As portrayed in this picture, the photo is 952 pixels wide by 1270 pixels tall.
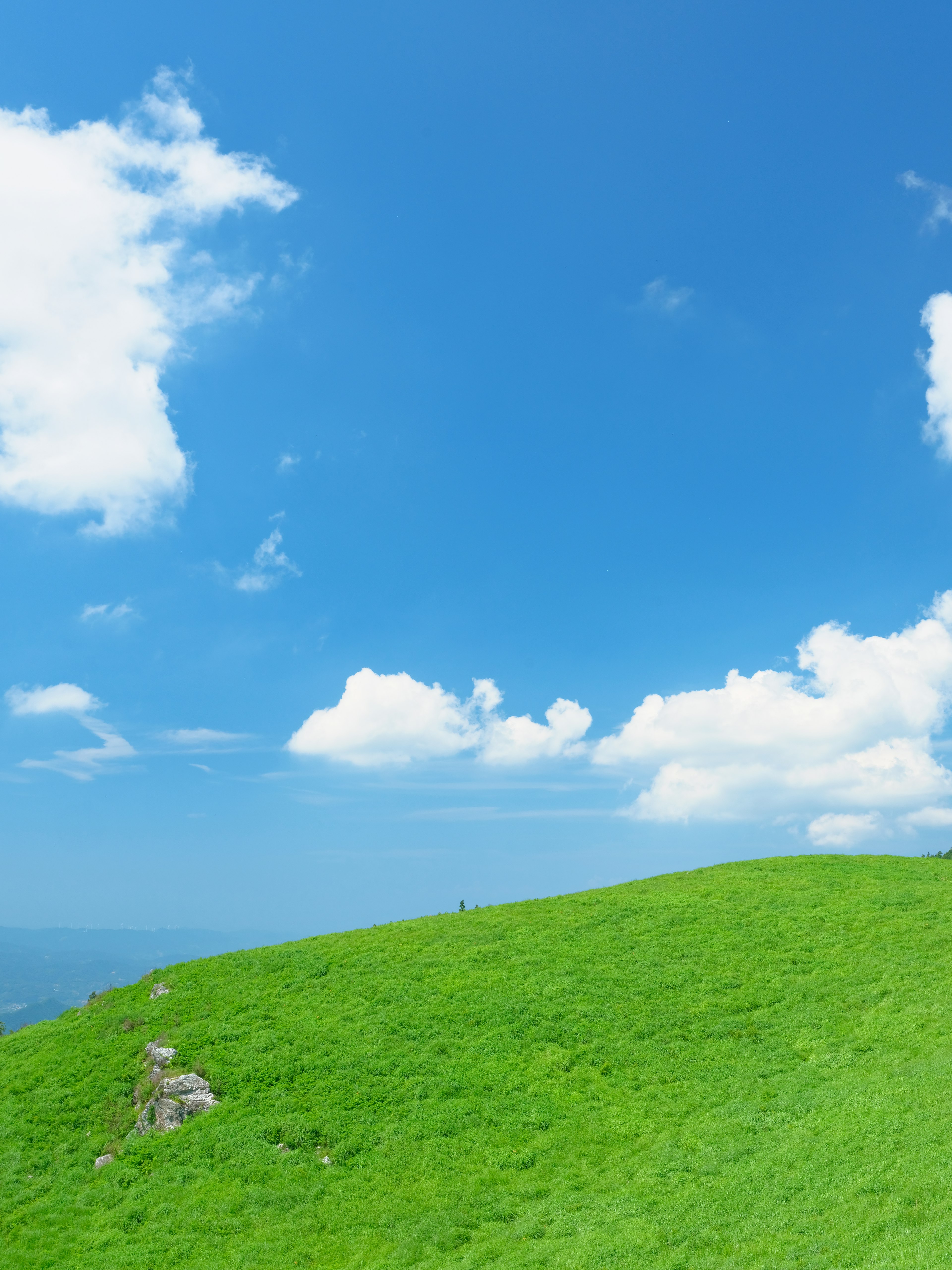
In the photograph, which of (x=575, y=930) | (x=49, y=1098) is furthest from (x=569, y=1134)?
(x=49, y=1098)

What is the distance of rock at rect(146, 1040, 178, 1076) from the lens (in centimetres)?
3494

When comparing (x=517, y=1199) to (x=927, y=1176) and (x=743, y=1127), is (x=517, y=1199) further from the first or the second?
(x=927, y=1176)

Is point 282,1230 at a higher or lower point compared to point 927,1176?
lower

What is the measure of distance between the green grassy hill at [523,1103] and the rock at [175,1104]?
0.78 m

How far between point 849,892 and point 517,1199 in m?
36.0

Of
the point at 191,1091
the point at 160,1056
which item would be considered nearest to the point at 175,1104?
the point at 191,1091

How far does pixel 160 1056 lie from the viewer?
35375mm

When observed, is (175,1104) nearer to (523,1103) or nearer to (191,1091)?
(191,1091)

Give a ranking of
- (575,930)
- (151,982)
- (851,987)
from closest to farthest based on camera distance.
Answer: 1. (851,987)
2. (151,982)
3. (575,930)

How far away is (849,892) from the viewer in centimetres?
5194

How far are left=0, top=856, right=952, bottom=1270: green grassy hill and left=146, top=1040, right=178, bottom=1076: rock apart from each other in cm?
57

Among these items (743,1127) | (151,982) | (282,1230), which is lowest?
(282,1230)

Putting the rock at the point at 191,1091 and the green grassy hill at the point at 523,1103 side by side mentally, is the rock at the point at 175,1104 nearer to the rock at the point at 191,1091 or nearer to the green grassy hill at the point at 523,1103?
the rock at the point at 191,1091

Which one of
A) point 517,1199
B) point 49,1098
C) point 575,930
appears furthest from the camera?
point 575,930
